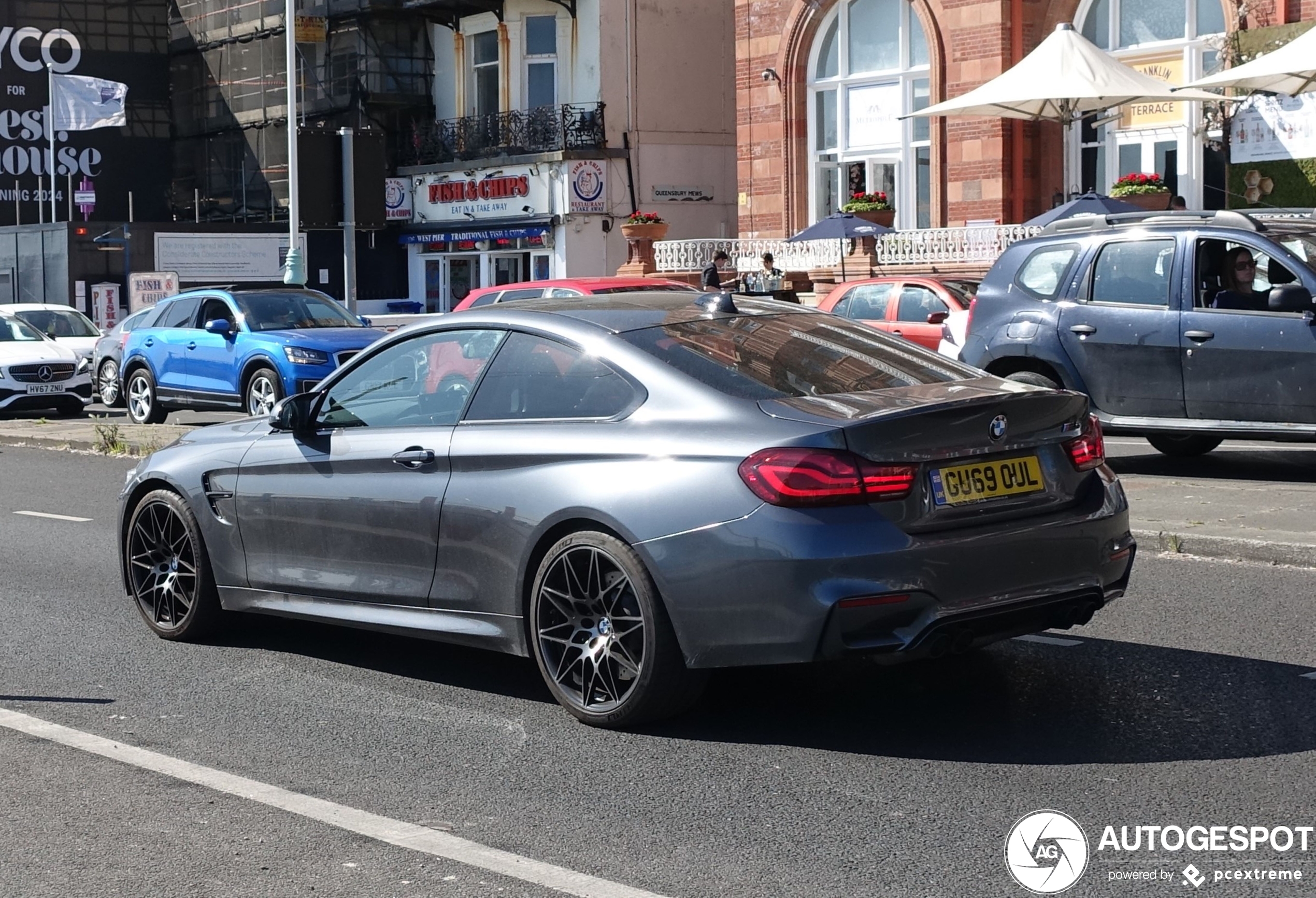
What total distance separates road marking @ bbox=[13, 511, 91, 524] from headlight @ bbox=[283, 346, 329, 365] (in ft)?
20.9

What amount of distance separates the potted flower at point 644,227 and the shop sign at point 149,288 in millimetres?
9198

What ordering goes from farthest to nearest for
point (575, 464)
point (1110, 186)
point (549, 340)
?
point (1110, 186) → point (549, 340) → point (575, 464)

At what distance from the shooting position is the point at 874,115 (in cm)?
3531

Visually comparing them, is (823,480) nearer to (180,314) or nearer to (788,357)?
(788,357)

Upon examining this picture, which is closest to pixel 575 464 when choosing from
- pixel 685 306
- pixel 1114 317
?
pixel 685 306

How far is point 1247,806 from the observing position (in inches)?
195

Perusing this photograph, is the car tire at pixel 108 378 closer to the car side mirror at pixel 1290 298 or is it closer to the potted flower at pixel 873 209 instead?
the potted flower at pixel 873 209

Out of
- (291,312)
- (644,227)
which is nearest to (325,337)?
(291,312)

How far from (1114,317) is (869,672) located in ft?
21.1

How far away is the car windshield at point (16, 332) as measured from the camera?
80.5 feet

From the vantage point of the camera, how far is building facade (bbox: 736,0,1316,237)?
29594mm

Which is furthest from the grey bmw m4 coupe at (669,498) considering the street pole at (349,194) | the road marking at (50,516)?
the street pole at (349,194)

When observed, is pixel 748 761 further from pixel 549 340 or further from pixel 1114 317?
pixel 1114 317

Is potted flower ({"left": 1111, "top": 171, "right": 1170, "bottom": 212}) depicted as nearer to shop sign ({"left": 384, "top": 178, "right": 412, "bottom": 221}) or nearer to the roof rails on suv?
the roof rails on suv
